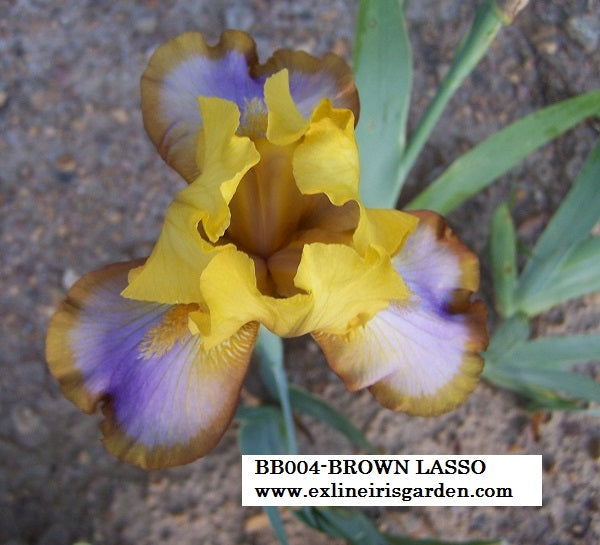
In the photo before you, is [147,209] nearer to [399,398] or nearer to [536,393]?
[399,398]

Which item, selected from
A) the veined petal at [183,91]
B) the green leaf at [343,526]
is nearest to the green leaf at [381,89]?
the veined petal at [183,91]

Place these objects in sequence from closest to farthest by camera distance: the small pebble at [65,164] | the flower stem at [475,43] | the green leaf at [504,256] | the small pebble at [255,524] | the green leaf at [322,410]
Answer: the flower stem at [475,43]
the green leaf at [322,410]
the green leaf at [504,256]
the small pebble at [255,524]
the small pebble at [65,164]

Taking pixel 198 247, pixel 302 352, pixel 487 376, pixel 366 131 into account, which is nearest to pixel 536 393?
pixel 487 376

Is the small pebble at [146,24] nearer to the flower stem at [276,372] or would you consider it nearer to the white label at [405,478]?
the flower stem at [276,372]

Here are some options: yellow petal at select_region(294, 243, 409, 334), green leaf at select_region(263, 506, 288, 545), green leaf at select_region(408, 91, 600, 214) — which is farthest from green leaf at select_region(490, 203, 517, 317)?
green leaf at select_region(263, 506, 288, 545)

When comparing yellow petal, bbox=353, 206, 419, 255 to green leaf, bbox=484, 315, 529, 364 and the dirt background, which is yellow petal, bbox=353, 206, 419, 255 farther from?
the dirt background

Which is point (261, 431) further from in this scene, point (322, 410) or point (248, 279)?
point (248, 279)

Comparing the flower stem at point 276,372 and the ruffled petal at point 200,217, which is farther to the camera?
the flower stem at point 276,372

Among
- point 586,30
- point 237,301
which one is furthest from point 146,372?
point 586,30
